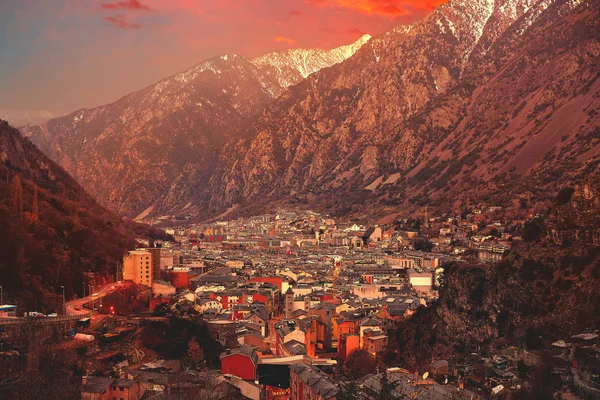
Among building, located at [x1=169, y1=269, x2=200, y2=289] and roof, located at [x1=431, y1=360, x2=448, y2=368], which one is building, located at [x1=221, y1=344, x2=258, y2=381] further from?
building, located at [x1=169, y1=269, x2=200, y2=289]

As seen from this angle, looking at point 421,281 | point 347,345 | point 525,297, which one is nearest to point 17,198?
point 347,345

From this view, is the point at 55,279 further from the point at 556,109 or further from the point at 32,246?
the point at 556,109

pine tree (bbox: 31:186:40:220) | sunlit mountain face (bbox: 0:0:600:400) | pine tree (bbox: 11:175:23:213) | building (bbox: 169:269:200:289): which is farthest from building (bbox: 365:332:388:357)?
pine tree (bbox: 11:175:23:213)

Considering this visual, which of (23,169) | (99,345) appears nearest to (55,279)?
(99,345)

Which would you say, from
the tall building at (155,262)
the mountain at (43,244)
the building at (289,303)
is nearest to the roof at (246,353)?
the mountain at (43,244)

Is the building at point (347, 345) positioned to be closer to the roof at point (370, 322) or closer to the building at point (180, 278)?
the roof at point (370, 322)
